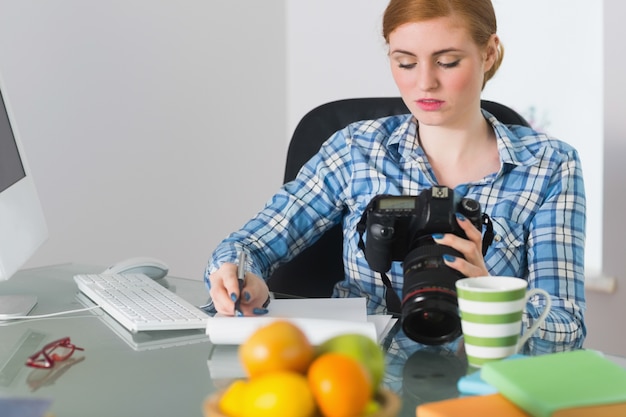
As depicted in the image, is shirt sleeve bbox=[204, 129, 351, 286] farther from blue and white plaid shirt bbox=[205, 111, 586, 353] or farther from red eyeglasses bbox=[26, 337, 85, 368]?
red eyeglasses bbox=[26, 337, 85, 368]

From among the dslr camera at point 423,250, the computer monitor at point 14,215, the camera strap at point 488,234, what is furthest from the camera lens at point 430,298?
the computer monitor at point 14,215

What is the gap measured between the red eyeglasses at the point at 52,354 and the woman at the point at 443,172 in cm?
29

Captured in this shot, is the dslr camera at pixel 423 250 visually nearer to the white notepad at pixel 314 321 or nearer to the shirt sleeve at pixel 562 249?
A: the white notepad at pixel 314 321

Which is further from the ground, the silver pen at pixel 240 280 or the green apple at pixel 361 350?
the green apple at pixel 361 350

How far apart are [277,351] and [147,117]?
214 cm

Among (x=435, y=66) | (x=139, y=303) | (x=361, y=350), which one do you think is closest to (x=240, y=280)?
(x=139, y=303)

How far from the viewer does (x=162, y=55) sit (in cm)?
280

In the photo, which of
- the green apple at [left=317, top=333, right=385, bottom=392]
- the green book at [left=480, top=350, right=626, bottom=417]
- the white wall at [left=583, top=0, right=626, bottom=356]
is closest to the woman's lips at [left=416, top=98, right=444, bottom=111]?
the green book at [left=480, top=350, right=626, bottom=417]

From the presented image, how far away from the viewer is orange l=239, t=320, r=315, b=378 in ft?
2.30

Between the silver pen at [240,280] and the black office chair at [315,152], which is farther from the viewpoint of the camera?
the black office chair at [315,152]

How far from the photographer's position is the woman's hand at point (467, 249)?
112 centimetres

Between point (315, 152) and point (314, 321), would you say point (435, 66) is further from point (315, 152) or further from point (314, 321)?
point (314, 321)

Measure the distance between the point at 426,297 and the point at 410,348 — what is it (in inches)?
6.3

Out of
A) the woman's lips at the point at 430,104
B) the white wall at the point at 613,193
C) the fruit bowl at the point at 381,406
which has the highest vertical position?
the woman's lips at the point at 430,104
